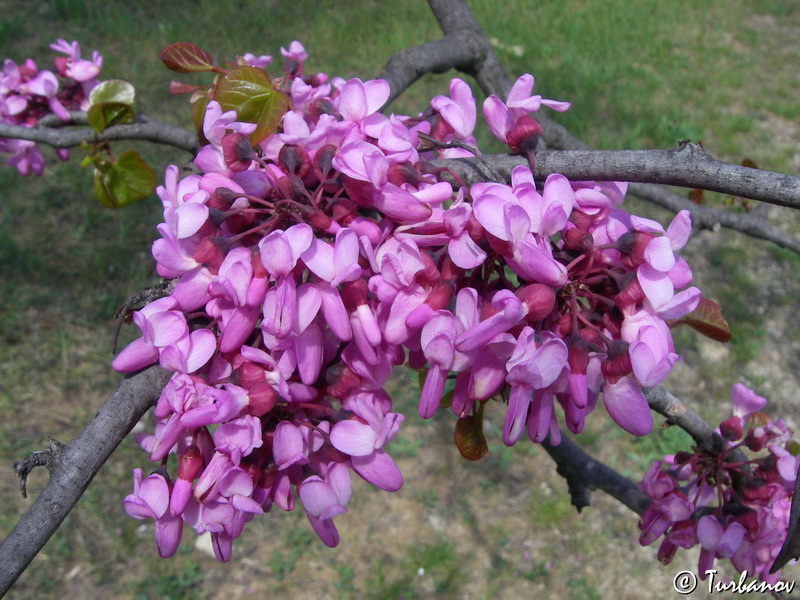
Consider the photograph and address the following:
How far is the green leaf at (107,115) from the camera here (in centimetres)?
114

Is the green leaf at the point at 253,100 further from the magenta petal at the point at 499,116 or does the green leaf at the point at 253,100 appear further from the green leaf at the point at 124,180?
the green leaf at the point at 124,180

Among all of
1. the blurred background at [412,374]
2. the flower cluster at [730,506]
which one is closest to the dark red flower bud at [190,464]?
the flower cluster at [730,506]

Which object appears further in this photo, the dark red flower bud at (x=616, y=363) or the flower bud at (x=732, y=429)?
the flower bud at (x=732, y=429)

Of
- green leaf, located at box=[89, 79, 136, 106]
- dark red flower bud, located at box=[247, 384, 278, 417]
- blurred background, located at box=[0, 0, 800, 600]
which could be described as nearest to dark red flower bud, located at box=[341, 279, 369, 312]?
dark red flower bud, located at box=[247, 384, 278, 417]

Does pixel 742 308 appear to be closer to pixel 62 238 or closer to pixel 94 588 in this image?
pixel 94 588

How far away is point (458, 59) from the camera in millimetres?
1303

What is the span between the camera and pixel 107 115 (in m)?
1.17

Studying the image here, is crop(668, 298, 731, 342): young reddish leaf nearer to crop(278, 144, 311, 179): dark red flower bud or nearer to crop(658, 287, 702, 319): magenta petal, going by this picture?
crop(658, 287, 702, 319): magenta petal

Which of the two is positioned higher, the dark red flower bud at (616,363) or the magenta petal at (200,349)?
the dark red flower bud at (616,363)

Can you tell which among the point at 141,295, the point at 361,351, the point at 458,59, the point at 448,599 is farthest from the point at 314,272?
the point at 448,599

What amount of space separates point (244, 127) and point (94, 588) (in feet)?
6.12

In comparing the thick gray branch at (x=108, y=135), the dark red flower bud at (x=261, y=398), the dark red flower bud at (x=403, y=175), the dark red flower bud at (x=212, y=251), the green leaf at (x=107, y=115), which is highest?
the dark red flower bud at (x=403, y=175)

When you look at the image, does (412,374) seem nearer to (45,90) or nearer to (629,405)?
(45,90)

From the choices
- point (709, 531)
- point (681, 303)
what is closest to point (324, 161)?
point (681, 303)
